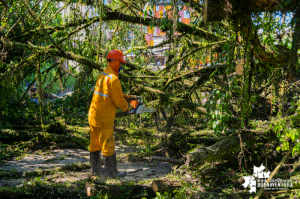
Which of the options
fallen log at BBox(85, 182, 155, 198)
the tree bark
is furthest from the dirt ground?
the tree bark

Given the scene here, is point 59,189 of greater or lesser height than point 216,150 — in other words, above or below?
below

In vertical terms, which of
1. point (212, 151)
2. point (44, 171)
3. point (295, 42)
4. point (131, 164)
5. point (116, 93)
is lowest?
point (131, 164)

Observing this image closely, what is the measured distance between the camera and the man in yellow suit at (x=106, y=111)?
12.3 ft

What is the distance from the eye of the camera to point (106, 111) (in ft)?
12.5

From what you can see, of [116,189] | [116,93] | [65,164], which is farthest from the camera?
[65,164]

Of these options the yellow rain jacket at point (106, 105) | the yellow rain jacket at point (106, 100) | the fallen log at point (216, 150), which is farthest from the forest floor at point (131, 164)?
the yellow rain jacket at point (106, 100)

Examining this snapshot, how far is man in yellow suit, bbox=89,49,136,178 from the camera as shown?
3750 mm

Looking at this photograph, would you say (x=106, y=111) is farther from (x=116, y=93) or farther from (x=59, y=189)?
(x=59, y=189)

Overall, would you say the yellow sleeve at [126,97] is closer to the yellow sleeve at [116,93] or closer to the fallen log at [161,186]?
the yellow sleeve at [116,93]

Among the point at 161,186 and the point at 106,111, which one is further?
the point at 106,111

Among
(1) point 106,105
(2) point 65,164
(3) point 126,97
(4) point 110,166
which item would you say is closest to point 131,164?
(4) point 110,166

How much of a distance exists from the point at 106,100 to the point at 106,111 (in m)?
0.18

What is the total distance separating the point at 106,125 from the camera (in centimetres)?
382

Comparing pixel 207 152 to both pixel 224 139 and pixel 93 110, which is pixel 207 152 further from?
pixel 93 110
